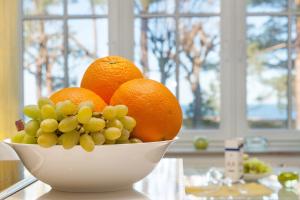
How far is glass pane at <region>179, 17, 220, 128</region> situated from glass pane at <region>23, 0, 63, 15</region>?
87 cm

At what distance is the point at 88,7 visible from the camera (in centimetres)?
375

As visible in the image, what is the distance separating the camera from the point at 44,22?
3793 millimetres

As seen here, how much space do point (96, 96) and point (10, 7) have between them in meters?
2.99

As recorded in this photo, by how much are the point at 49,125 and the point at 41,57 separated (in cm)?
328

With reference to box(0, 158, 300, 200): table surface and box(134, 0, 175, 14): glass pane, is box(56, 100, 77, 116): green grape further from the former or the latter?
box(134, 0, 175, 14): glass pane

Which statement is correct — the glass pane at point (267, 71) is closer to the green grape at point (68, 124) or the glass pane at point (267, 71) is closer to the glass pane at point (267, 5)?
the glass pane at point (267, 5)

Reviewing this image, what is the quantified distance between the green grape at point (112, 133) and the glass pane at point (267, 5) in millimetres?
3276

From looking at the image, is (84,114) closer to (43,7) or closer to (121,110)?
(121,110)

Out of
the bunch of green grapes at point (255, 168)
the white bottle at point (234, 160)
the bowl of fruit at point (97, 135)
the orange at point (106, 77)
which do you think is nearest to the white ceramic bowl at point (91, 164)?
the bowl of fruit at point (97, 135)

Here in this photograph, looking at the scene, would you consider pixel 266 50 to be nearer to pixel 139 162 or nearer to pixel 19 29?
pixel 19 29

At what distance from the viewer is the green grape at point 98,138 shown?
62 centimetres

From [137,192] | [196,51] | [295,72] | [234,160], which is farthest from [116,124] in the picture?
[295,72]

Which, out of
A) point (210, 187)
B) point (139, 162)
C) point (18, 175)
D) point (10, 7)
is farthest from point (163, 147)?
point (10, 7)

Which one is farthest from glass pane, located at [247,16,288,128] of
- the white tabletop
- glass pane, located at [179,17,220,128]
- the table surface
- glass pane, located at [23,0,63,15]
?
the white tabletop
